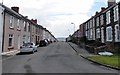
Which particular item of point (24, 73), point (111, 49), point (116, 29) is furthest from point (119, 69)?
point (116, 29)

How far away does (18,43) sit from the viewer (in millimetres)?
34344

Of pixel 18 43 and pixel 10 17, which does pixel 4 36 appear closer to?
pixel 10 17

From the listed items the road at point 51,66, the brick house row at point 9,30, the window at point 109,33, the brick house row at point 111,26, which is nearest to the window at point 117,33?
the brick house row at point 111,26

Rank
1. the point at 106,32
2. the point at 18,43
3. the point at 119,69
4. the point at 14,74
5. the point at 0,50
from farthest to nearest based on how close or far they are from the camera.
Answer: the point at 106,32
the point at 18,43
the point at 0,50
the point at 119,69
the point at 14,74

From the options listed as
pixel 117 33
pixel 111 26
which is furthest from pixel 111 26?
pixel 117 33

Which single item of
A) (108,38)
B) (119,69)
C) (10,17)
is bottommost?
(119,69)

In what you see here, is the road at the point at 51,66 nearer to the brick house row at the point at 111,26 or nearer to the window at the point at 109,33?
the brick house row at the point at 111,26

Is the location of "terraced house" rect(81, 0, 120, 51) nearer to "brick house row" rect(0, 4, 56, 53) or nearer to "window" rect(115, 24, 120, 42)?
"window" rect(115, 24, 120, 42)

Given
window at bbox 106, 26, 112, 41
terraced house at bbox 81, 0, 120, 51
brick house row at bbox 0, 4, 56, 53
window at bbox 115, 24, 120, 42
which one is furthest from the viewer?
window at bbox 106, 26, 112, 41

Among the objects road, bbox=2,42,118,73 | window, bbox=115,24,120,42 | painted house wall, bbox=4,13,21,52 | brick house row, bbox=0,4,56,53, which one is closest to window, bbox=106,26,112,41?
window, bbox=115,24,120,42

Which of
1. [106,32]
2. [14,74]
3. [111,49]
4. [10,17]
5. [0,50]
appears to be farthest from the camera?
[106,32]

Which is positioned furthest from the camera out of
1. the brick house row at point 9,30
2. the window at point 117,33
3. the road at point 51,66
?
the window at point 117,33

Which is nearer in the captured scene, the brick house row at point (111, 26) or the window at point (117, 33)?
the brick house row at point (111, 26)

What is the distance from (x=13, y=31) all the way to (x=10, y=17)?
229cm
